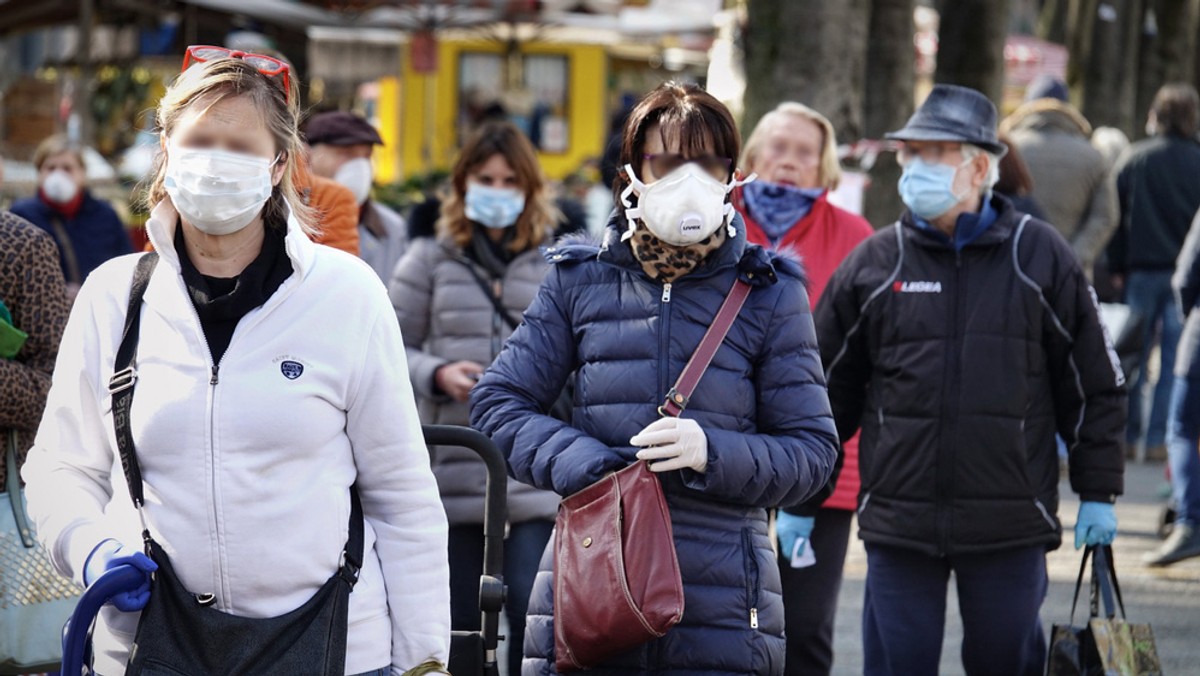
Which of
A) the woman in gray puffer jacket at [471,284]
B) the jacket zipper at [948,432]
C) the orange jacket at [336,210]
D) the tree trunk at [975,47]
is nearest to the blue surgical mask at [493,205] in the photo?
the woman in gray puffer jacket at [471,284]

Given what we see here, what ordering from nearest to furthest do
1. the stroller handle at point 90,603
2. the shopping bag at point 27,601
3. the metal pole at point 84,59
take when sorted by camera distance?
the stroller handle at point 90,603 < the shopping bag at point 27,601 < the metal pole at point 84,59

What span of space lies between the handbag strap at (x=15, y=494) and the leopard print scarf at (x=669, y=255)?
1.76m

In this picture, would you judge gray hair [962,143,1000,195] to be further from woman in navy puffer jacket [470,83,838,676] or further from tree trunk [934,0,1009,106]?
tree trunk [934,0,1009,106]

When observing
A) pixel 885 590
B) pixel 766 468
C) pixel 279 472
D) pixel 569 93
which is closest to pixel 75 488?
pixel 279 472

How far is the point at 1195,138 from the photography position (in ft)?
40.0

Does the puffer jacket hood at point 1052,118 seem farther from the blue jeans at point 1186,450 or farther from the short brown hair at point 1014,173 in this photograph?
the short brown hair at point 1014,173

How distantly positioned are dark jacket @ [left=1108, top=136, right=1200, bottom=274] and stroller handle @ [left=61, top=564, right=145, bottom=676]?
10194 mm

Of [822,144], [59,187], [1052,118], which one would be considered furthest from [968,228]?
[59,187]

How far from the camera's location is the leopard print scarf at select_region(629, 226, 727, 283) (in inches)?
157

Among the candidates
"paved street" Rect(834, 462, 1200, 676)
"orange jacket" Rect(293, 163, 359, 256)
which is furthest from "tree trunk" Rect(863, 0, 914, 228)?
"orange jacket" Rect(293, 163, 359, 256)

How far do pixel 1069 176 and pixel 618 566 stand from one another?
8.09 m

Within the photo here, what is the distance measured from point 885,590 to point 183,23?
52.3 feet

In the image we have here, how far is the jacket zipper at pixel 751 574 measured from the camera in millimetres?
3855

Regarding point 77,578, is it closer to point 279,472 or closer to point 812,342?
point 279,472
